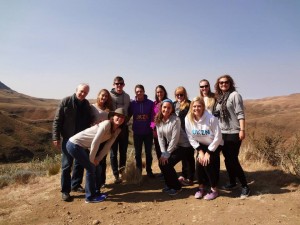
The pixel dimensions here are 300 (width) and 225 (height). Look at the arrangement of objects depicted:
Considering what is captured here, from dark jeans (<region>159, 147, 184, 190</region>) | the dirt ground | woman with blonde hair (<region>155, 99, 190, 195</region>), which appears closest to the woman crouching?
the dirt ground

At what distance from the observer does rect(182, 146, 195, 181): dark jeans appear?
5.27 meters

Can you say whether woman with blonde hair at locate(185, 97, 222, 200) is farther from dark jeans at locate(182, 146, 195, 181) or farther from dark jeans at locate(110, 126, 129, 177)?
dark jeans at locate(110, 126, 129, 177)

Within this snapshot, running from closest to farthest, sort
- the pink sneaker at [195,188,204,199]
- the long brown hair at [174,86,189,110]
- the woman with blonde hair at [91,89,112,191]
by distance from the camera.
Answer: the pink sneaker at [195,188,204,199] → the woman with blonde hair at [91,89,112,191] → the long brown hair at [174,86,189,110]

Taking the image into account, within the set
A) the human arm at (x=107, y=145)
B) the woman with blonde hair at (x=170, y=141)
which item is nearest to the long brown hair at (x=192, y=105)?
the woman with blonde hair at (x=170, y=141)

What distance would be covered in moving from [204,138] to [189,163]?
3.57 ft

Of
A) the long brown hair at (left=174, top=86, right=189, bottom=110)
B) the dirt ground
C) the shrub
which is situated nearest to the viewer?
the dirt ground

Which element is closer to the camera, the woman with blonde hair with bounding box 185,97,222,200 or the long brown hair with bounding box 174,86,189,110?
the woman with blonde hair with bounding box 185,97,222,200

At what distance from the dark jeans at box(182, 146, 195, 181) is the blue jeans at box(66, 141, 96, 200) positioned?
1.72 metres

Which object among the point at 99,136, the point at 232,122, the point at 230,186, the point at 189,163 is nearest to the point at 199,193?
the point at 230,186

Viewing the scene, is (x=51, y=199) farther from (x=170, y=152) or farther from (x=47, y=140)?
(x=47, y=140)

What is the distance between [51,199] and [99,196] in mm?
1037

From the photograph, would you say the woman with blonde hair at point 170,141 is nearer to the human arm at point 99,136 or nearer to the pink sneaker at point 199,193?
the pink sneaker at point 199,193

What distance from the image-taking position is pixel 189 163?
566cm

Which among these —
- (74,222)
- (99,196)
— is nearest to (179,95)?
(99,196)
